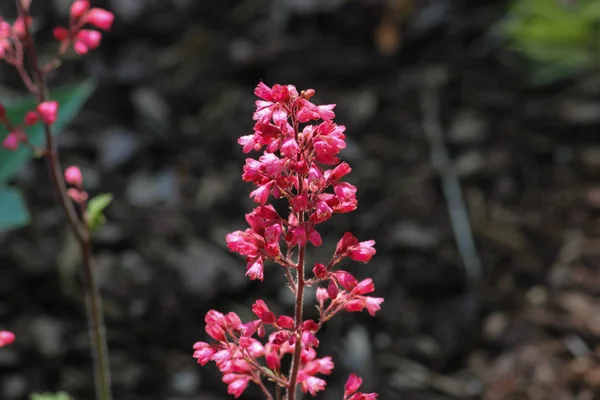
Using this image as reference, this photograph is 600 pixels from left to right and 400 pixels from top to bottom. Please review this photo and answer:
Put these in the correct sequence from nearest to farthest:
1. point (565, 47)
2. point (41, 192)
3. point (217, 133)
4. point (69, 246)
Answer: point (69, 246) < point (41, 192) < point (217, 133) < point (565, 47)

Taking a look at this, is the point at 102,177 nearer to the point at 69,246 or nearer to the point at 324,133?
the point at 69,246

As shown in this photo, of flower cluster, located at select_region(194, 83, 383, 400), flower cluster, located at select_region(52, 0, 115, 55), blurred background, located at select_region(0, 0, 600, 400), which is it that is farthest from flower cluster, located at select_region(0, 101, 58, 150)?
blurred background, located at select_region(0, 0, 600, 400)

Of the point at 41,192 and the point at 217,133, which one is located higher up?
the point at 217,133

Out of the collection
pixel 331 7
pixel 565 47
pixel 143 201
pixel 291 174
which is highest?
pixel 331 7

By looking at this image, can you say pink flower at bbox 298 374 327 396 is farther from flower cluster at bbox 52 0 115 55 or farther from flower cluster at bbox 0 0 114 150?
flower cluster at bbox 52 0 115 55

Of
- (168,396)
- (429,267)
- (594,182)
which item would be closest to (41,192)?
(168,396)

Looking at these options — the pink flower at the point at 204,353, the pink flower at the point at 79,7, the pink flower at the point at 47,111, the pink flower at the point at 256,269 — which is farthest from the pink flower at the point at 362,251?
the pink flower at the point at 79,7

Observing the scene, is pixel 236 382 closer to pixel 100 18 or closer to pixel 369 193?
pixel 100 18
